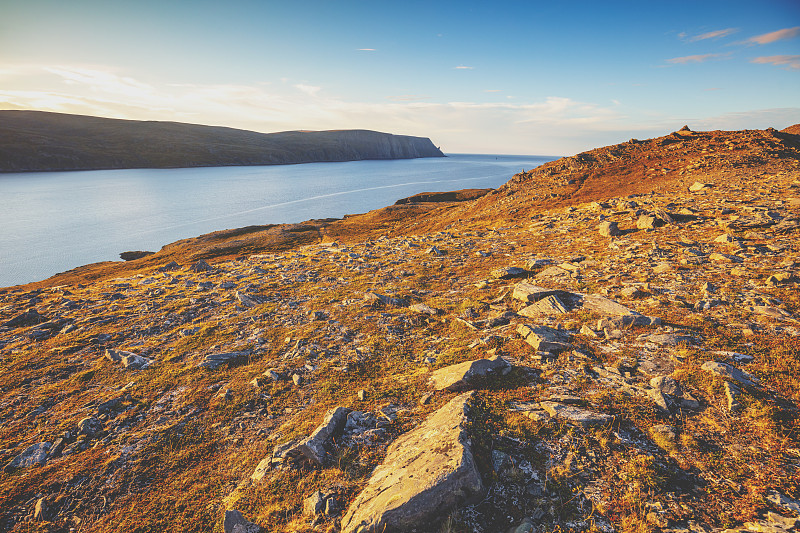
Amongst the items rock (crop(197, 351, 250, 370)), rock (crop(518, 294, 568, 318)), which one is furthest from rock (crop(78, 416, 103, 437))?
rock (crop(518, 294, 568, 318))

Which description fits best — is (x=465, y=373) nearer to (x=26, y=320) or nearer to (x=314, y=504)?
(x=314, y=504)

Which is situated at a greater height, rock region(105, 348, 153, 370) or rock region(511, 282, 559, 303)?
rock region(511, 282, 559, 303)

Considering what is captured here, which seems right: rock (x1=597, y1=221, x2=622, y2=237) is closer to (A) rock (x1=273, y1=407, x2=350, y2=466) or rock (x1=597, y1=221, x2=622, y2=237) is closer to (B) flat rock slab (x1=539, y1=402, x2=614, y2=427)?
(B) flat rock slab (x1=539, y1=402, x2=614, y2=427)

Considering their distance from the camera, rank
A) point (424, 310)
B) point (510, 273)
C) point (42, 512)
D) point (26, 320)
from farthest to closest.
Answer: point (26, 320) → point (510, 273) → point (424, 310) → point (42, 512)

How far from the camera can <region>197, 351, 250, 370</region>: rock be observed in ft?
38.4

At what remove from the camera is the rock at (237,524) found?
19.3 feet

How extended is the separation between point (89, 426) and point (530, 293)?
15.0 meters

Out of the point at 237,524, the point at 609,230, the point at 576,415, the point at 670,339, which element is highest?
the point at 609,230

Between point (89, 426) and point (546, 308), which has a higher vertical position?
point (546, 308)

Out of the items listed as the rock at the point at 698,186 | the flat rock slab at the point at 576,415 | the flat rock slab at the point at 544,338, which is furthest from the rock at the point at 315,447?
the rock at the point at 698,186

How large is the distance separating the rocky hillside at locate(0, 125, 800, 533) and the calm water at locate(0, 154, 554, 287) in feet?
182

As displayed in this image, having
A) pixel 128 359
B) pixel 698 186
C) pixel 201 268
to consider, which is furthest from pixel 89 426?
pixel 698 186

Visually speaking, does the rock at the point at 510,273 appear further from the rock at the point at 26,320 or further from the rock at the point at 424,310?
the rock at the point at 26,320

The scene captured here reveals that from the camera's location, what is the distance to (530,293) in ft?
42.2
